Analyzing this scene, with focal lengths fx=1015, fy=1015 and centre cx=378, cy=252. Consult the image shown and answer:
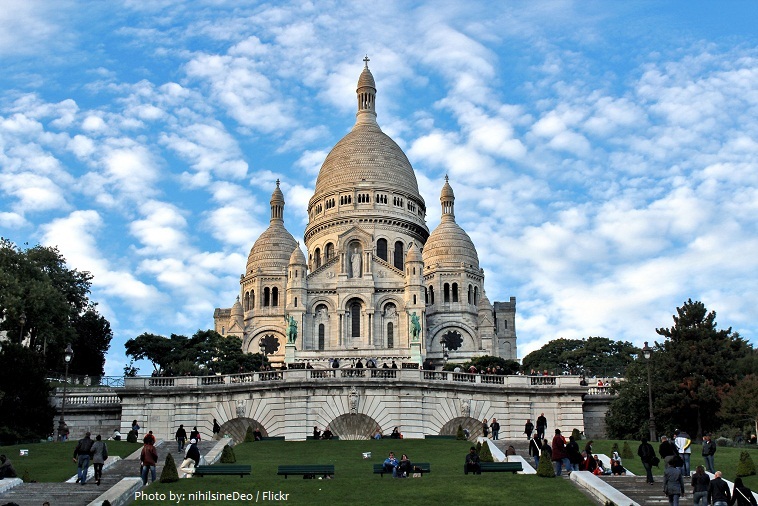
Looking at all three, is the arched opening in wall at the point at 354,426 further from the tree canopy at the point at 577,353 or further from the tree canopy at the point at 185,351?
the tree canopy at the point at 577,353

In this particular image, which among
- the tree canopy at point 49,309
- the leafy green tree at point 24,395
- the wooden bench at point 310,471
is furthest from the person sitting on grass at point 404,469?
the tree canopy at point 49,309

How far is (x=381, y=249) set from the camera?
364 ft

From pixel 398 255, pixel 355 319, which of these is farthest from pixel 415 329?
pixel 398 255

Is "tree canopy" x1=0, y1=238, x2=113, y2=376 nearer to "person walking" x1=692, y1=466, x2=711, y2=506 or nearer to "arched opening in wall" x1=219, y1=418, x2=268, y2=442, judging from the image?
"arched opening in wall" x1=219, y1=418, x2=268, y2=442

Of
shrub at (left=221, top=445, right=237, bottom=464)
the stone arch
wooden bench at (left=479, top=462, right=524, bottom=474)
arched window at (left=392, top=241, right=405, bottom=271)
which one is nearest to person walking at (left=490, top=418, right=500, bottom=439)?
the stone arch

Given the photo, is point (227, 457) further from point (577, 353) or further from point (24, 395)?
point (577, 353)

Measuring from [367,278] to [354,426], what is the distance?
58720 mm

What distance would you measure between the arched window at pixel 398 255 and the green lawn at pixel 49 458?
2879 inches

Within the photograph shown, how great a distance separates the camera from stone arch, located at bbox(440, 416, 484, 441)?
4338 cm

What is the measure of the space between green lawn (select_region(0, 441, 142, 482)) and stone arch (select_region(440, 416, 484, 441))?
13334mm

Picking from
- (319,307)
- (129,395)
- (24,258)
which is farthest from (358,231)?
(129,395)

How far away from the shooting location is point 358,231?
10844cm

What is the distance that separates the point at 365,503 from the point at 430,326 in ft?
272

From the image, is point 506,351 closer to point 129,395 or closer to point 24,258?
point 24,258
